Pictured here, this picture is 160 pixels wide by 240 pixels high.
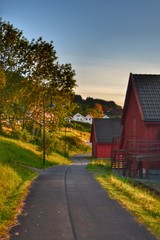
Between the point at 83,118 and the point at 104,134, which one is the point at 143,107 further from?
the point at 83,118

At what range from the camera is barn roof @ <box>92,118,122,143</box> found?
2532 inches

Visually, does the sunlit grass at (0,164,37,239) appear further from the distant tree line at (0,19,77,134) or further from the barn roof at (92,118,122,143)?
the barn roof at (92,118,122,143)

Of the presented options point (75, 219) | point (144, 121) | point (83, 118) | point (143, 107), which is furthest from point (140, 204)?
point (83, 118)

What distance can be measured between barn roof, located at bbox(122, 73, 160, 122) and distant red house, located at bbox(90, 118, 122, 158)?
34.7 metres

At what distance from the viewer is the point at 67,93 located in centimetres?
5312

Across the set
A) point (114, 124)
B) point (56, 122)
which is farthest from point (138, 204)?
point (114, 124)

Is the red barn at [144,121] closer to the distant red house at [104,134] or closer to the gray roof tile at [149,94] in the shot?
the gray roof tile at [149,94]

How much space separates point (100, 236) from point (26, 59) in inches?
1423

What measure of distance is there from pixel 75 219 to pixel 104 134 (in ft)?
178

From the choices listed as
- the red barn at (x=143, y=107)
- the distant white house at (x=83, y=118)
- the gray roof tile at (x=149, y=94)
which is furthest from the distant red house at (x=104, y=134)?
the distant white house at (x=83, y=118)

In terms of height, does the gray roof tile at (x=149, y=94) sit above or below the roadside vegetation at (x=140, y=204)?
above

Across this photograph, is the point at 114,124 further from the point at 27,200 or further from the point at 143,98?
the point at 27,200

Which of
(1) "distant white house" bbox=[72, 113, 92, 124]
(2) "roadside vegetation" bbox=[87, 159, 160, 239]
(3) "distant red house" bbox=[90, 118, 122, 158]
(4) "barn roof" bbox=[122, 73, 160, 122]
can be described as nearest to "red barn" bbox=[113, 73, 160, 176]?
(4) "barn roof" bbox=[122, 73, 160, 122]

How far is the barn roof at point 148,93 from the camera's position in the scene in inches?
1001
